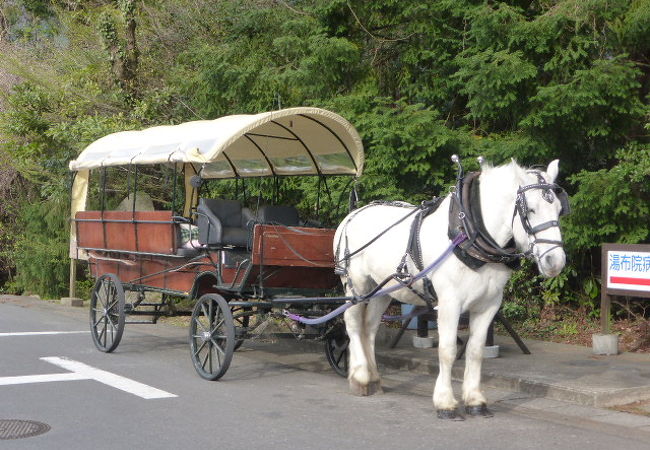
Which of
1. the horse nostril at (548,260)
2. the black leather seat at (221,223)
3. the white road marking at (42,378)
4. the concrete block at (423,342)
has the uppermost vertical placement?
the black leather seat at (221,223)

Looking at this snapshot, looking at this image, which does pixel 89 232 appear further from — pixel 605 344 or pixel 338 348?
pixel 605 344

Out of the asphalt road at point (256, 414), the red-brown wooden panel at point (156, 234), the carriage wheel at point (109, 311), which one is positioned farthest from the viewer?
the carriage wheel at point (109, 311)

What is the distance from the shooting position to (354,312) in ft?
27.3

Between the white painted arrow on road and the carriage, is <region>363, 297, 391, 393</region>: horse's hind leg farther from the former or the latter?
the white painted arrow on road

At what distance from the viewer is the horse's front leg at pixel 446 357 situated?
22.8 ft

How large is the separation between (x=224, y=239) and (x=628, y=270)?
479 centimetres

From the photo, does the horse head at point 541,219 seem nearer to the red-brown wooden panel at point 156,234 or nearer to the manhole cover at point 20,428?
the manhole cover at point 20,428

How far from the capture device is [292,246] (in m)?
8.77

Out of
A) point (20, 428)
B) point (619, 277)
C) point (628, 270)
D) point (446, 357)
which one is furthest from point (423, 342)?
point (20, 428)

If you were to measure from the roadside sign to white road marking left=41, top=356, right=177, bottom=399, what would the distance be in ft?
17.5

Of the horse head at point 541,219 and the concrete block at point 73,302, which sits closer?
the horse head at point 541,219

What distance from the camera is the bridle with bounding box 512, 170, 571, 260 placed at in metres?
6.46

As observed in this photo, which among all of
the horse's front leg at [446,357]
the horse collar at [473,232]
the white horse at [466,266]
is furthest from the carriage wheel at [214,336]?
Result: the horse collar at [473,232]

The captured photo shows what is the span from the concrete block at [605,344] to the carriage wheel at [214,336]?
4.52 metres
